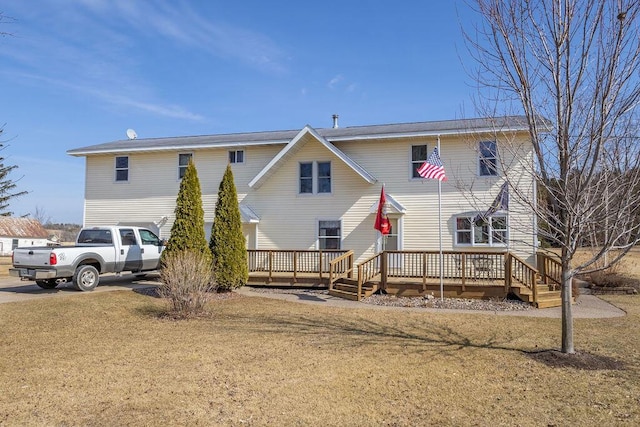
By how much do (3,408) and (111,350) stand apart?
2.37m

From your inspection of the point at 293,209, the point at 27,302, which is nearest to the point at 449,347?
the point at 27,302

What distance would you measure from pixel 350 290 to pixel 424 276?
2192mm

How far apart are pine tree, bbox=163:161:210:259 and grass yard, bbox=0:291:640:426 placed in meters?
2.86

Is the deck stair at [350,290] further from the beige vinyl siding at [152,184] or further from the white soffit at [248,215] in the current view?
the beige vinyl siding at [152,184]

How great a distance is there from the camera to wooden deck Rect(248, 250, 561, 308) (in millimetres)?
12398

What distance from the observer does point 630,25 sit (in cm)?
582

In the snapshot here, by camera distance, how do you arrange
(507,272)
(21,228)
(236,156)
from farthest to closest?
(21,228), (236,156), (507,272)

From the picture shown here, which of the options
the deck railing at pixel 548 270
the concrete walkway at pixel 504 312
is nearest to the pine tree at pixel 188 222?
the concrete walkway at pixel 504 312

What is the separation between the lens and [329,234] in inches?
697

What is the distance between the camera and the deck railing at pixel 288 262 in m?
15.7

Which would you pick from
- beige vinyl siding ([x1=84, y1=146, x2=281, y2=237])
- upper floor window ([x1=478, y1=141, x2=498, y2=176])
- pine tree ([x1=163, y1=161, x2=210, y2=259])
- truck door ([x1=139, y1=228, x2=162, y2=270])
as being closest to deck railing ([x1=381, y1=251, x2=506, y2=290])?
upper floor window ([x1=478, y1=141, x2=498, y2=176])

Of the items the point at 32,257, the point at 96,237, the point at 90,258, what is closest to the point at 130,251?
the point at 96,237

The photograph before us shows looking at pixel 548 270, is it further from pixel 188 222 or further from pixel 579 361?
pixel 188 222

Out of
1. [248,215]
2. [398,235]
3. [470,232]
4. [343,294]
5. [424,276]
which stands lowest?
[343,294]
